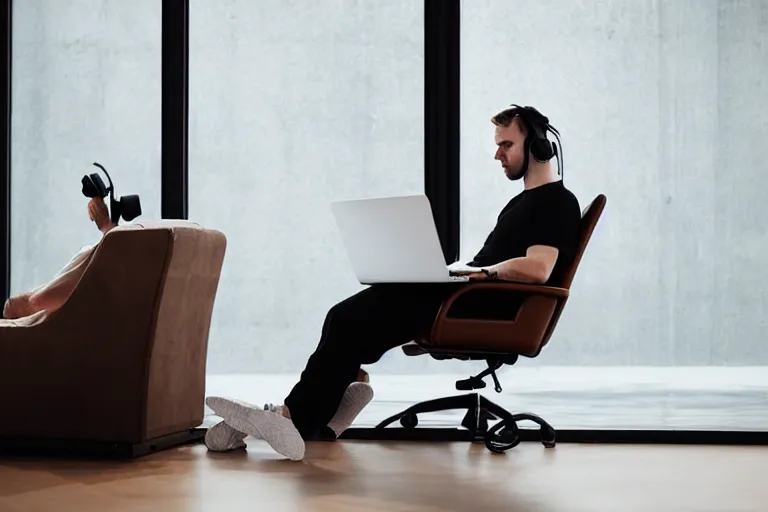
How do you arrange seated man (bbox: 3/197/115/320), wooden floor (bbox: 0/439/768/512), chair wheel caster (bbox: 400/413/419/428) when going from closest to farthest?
wooden floor (bbox: 0/439/768/512) < seated man (bbox: 3/197/115/320) < chair wheel caster (bbox: 400/413/419/428)

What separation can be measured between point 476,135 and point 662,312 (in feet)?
3.57

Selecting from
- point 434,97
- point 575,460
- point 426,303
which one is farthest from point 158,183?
point 575,460

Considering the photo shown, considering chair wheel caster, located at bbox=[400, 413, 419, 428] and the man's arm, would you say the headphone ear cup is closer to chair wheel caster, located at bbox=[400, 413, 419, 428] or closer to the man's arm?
the man's arm

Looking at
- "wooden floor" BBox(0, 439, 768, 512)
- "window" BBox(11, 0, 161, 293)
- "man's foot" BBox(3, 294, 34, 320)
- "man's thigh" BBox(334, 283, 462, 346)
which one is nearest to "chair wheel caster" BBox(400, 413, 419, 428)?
"wooden floor" BBox(0, 439, 768, 512)

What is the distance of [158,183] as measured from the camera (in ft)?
15.3

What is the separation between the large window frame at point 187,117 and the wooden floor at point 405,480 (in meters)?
1.20

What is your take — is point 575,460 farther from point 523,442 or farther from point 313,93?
point 313,93

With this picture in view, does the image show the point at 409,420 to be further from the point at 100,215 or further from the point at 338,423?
the point at 100,215

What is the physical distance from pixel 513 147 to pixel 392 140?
89 centimetres

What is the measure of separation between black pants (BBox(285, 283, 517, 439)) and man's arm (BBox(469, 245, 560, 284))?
116mm

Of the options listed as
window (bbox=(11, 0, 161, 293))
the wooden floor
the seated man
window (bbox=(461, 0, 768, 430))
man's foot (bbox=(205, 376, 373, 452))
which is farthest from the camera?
window (bbox=(11, 0, 161, 293))

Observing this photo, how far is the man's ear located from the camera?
3537 millimetres

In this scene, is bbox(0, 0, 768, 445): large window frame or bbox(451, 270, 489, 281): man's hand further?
bbox(0, 0, 768, 445): large window frame

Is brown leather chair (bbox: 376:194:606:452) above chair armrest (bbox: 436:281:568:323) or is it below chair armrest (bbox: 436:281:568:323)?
below
